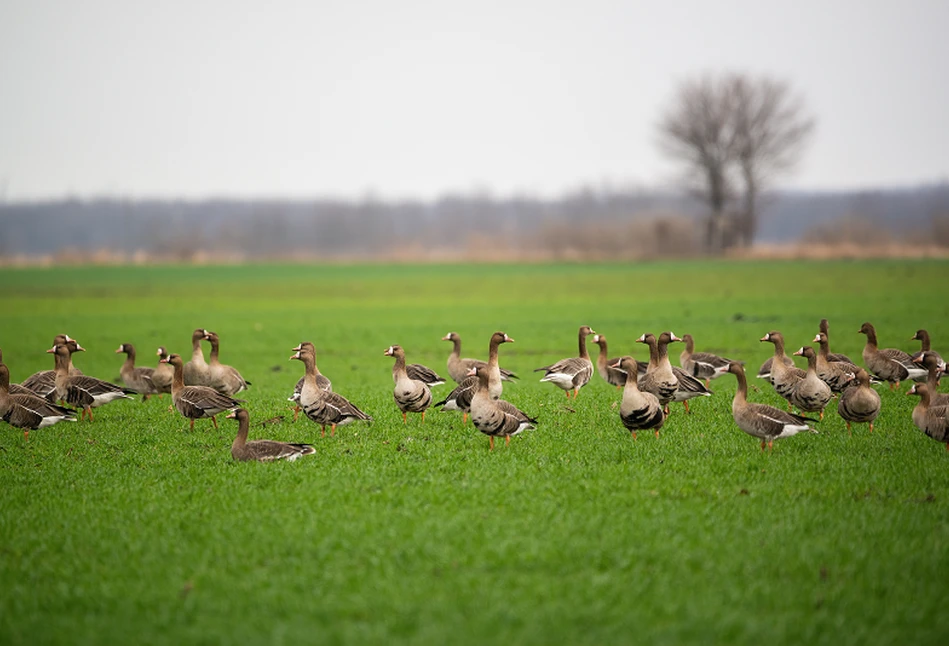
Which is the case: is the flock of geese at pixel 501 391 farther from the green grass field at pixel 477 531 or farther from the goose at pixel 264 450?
the green grass field at pixel 477 531

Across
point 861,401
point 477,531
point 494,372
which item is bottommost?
point 477,531

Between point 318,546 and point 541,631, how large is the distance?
2.74 metres

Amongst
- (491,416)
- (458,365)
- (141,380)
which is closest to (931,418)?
(491,416)

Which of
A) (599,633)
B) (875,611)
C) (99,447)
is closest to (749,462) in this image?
(875,611)

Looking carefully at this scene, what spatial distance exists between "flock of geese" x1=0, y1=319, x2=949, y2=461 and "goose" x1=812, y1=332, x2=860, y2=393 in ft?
0.06

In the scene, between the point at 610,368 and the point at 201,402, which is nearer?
the point at 201,402

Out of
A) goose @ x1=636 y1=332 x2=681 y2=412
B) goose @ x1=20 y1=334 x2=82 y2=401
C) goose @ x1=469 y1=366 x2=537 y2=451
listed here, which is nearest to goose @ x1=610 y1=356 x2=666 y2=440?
goose @ x1=469 y1=366 x2=537 y2=451

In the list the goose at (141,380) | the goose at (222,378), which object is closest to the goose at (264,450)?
the goose at (222,378)

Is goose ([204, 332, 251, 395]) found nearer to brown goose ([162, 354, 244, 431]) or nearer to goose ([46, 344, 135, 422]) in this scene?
goose ([46, 344, 135, 422])

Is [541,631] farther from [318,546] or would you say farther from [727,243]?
[727,243]

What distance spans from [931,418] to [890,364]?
5.81m

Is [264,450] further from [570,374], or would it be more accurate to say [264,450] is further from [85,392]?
[570,374]

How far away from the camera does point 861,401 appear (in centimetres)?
1341

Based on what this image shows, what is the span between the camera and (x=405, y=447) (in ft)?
44.6
